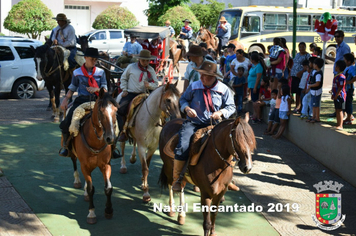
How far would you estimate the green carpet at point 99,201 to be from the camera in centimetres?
658

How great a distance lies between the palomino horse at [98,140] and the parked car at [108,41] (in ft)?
69.4

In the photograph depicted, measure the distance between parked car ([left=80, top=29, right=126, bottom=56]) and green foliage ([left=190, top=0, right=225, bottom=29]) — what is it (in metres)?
13.7

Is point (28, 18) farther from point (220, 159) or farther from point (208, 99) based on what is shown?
point (220, 159)

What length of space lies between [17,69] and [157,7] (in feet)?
82.7

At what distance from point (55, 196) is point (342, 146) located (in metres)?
6.02

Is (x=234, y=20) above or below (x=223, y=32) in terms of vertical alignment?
above

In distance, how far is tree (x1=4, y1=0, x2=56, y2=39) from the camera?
2892 cm

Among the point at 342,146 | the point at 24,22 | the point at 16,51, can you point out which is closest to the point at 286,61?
the point at 342,146

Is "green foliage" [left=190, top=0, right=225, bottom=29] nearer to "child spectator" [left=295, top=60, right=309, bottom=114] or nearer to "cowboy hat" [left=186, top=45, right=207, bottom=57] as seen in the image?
"child spectator" [left=295, top=60, right=309, bottom=114]

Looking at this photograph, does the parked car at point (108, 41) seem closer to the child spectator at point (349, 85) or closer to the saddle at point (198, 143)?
the child spectator at point (349, 85)

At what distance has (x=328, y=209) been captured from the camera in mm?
7211

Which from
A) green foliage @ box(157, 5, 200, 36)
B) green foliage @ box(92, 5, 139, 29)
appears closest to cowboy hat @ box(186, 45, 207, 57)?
green foliage @ box(157, 5, 200, 36)

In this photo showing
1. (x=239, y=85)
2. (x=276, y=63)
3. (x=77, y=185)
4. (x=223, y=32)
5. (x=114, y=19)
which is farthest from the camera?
(x=114, y=19)

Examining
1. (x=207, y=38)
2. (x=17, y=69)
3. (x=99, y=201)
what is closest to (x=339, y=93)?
(x=99, y=201)
